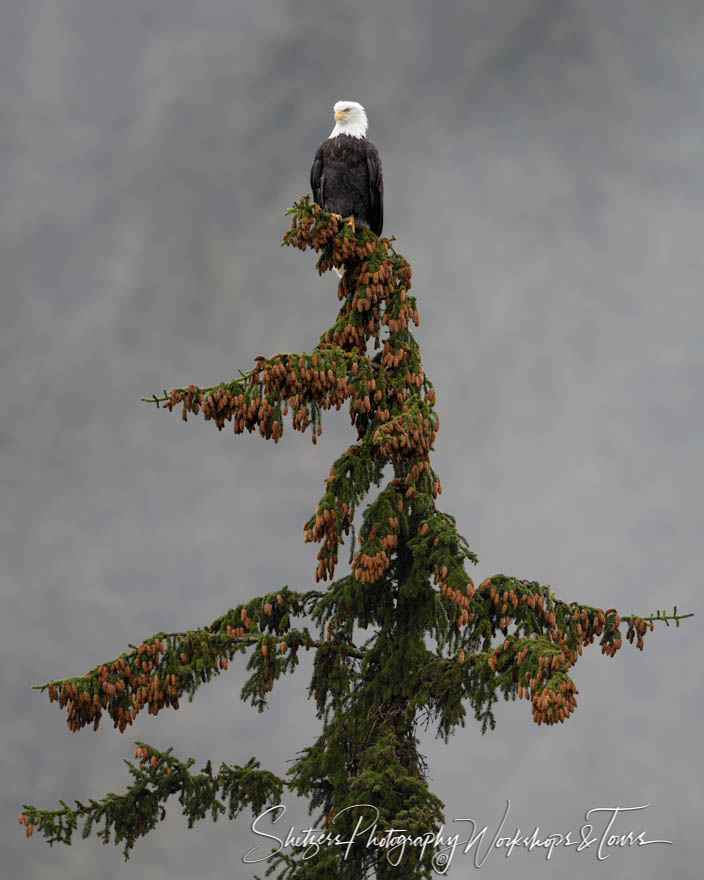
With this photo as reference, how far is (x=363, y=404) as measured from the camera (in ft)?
29.0

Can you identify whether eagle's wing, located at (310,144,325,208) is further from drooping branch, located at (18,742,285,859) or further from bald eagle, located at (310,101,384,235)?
drooping branch, located at (18,742,285,859)

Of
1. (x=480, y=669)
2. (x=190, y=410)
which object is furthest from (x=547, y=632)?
(x=190, y=410)

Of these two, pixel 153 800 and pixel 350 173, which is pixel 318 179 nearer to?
pixel 350 173

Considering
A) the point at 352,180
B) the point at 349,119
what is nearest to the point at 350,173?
the point at 352,180

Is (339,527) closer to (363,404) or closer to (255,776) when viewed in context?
(363,404)

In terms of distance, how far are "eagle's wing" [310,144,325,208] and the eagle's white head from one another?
0.25 m

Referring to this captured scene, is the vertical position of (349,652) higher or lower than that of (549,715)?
higher

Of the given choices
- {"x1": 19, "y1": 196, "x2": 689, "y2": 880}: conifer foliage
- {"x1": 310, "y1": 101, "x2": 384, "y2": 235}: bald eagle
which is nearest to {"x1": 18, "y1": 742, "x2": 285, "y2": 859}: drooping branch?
{"x1": 19, "y1": 196, "x2": 689, "y2": 880}: conifer foliage

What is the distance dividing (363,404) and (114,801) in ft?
11.7

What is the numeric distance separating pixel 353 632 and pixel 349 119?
488 cm

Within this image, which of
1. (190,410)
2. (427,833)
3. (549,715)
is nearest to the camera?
(549,715)

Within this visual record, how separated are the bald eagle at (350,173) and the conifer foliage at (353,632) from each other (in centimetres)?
112

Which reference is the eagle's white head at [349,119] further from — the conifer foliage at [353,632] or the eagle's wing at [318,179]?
the conifer foliage at [353,632]

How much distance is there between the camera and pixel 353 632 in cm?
911
